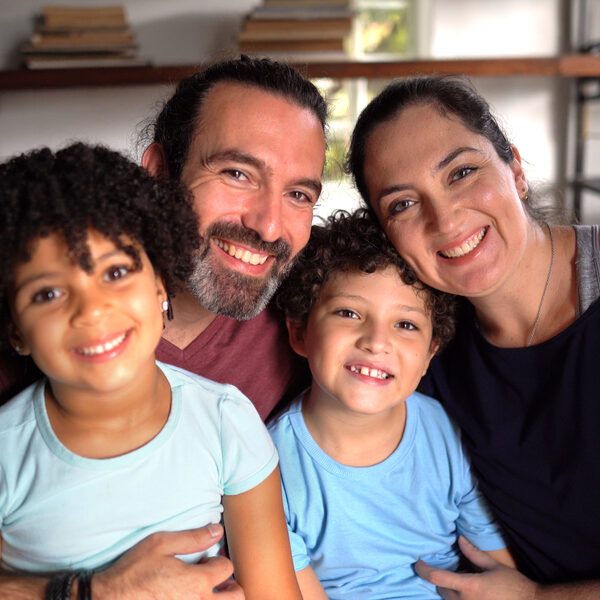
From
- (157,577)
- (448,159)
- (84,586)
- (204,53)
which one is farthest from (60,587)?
(204,53)

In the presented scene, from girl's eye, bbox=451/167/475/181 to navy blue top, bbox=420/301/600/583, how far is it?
0.36 metres

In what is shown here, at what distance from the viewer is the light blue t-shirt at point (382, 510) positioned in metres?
1.45

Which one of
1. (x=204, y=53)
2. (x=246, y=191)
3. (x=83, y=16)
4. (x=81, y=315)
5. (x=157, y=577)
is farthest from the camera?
(x=204, y=53)

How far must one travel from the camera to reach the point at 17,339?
112 cm

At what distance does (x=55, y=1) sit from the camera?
10.9 ft

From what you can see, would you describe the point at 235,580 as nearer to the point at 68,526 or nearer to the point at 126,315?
the point at 68,526

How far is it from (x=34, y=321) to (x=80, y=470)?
275 millimetres

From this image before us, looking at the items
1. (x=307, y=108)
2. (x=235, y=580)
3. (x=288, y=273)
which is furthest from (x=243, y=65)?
(x=235, y=580)

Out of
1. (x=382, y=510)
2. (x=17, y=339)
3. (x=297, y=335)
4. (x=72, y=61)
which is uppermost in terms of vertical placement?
(x=72, y=61)

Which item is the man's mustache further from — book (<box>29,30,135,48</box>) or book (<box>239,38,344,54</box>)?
book (<box>29,30,135,48</box>)

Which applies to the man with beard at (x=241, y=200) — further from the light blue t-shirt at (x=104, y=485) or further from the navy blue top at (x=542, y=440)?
the navy blue top at (x=542, y=440)

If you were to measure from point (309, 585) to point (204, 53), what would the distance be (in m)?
2.79

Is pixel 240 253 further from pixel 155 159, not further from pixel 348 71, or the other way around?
pixel 348 71

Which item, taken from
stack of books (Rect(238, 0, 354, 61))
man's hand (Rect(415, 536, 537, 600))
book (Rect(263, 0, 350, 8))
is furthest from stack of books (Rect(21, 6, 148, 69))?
man's hand (Rect(415, 536, 537, 600))
